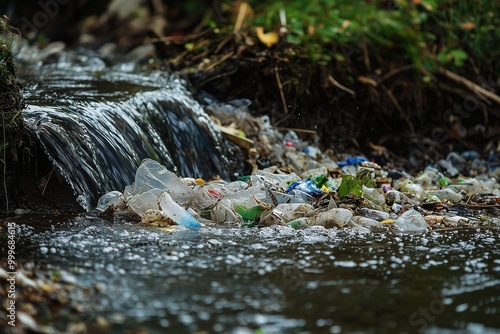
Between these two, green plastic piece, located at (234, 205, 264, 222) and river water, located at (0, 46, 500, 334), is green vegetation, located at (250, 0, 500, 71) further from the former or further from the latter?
green plastic piece, located at (234, 205, 264, 222)

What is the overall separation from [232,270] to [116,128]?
2.12 meters

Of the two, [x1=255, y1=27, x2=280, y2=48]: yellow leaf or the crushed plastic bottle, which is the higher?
[x1=255, y1=27, x2=280, y2=48]: yellow leaf

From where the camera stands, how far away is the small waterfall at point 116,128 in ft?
13.5

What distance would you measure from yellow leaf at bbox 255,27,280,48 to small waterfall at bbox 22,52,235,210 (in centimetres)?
85

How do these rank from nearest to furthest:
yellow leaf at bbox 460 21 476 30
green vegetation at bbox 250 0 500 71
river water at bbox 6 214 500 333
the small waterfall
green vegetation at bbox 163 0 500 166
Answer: river water at bbox 6 214 500 333, the small waterfall, green vegetation at bbox 163 0 500 166, green vegetation at bbox 250 0 500 71, yellow leaf at bbox 460 21 476 30

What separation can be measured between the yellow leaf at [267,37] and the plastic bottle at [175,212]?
2828 mm

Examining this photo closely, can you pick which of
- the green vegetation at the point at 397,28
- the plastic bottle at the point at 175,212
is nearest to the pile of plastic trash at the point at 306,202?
the plastic bottle at the point at 175,212

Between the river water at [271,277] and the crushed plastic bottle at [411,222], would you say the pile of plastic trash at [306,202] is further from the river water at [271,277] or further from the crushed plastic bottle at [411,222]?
the river water at [271,277]

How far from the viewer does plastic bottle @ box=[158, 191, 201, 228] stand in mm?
3711

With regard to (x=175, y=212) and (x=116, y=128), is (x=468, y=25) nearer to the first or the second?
(x=116, y=128)

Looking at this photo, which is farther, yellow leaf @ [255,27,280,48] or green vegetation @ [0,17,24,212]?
yellow leaf @ [255,27,280,48]

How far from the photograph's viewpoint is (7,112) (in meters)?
3.80

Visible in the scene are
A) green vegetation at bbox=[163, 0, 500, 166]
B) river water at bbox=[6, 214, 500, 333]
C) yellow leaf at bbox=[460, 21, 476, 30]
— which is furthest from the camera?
yellow leaf at bbox=[460, 21, 476, 30]

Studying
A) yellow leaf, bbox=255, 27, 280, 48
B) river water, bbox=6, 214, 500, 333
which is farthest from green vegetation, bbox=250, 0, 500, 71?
river water, bbox=6, 214, 500, 333
